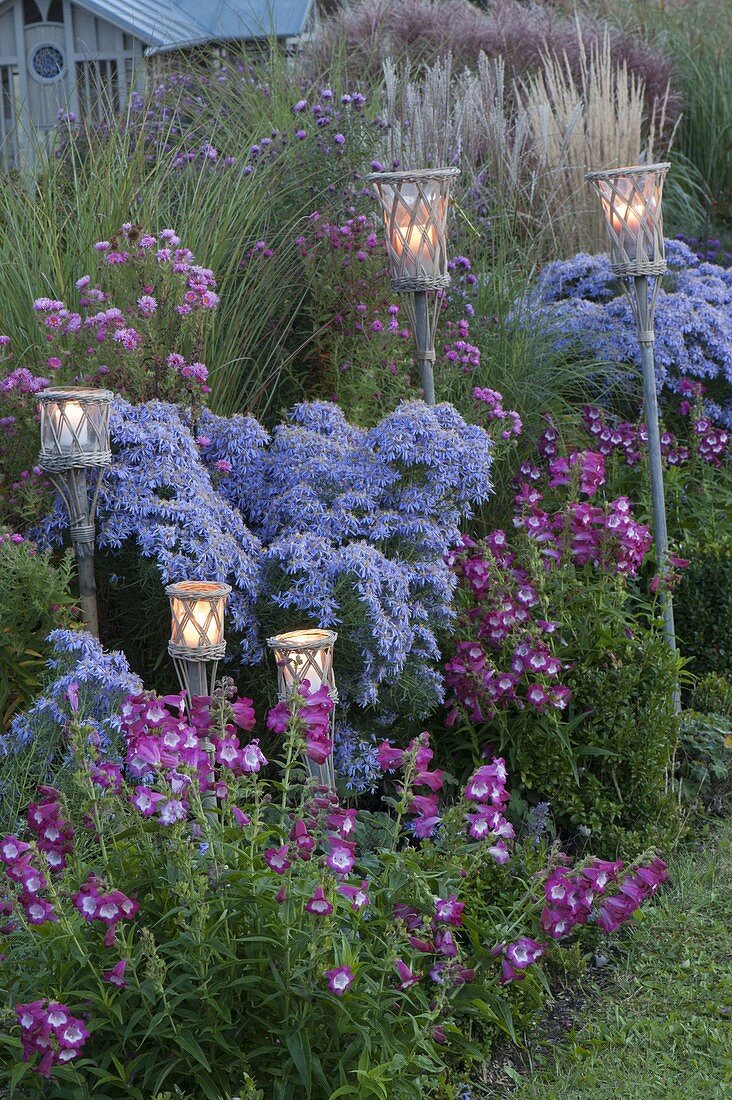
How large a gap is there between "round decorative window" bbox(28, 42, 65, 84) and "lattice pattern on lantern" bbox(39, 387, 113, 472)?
844cm

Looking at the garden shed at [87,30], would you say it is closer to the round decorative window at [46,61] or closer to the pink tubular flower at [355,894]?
the round decorative window at [46,61]

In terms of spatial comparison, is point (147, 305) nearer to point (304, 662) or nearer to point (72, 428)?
point (72, 428)

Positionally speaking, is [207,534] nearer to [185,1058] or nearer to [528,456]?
[185,1058]

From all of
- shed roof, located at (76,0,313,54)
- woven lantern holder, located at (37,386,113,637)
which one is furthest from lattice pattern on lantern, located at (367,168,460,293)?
shed roof, located at (76,0,313,54)

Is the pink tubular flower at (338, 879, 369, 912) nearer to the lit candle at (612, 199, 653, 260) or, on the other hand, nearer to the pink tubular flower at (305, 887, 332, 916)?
the pink tubular flower at (305, 887, 332, 916)

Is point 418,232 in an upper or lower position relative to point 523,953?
upper

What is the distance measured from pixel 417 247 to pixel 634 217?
79cm

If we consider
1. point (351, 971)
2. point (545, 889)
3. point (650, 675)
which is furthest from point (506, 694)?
point (351, 971)

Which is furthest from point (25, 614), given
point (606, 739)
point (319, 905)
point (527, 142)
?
point (527, 142)

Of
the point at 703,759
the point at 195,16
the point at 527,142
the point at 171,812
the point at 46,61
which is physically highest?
the point at 195,16

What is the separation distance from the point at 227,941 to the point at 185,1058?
8.4 inches

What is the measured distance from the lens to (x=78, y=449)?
3.18m

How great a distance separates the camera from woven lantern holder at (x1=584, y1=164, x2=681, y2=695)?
4.27m

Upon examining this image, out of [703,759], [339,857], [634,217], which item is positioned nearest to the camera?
[339,857]
